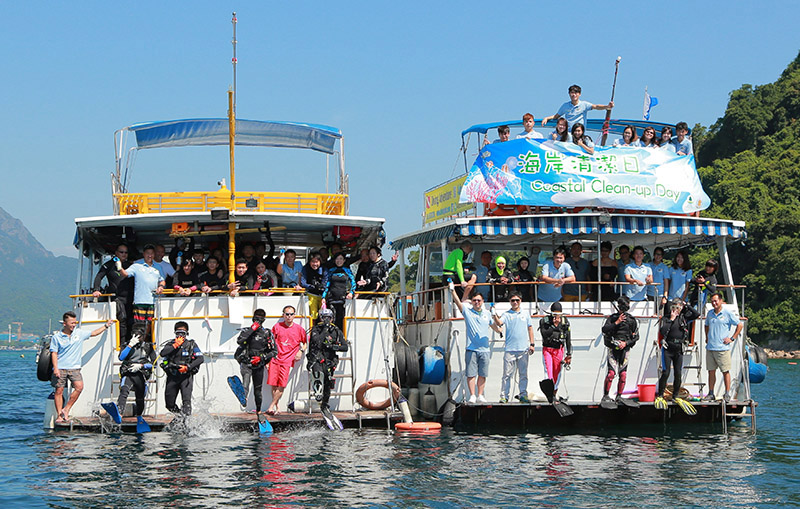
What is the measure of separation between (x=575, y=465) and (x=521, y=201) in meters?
5.93

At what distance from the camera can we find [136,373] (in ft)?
47.4

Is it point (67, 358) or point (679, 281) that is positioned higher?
point (679, 281)

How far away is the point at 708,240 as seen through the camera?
1823cm

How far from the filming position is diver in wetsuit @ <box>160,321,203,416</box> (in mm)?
14289

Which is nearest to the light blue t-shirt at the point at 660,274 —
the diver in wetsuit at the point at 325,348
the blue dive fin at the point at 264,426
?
the diver in wetsuit at the point at 325,348

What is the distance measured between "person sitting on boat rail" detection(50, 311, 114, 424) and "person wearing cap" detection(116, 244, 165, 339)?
63 centimetres

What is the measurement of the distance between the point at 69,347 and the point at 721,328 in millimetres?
10850

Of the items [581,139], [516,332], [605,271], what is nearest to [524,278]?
[605,271]

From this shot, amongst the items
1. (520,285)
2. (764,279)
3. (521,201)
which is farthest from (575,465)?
(764,279)

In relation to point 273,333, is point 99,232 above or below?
above

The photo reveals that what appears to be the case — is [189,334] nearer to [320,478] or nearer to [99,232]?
[99,232]

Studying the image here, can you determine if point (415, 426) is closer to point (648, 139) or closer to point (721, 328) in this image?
point (721, 328)

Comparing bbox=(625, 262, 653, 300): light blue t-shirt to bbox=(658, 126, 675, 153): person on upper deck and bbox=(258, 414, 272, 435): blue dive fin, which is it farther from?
bbox=(258, 414, 272, 435): blue dive fin

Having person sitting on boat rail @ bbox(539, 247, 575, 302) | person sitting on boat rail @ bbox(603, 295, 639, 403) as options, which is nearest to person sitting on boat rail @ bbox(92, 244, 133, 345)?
person sitting on boat rail @ bbox(539, 247, 575, 302)
